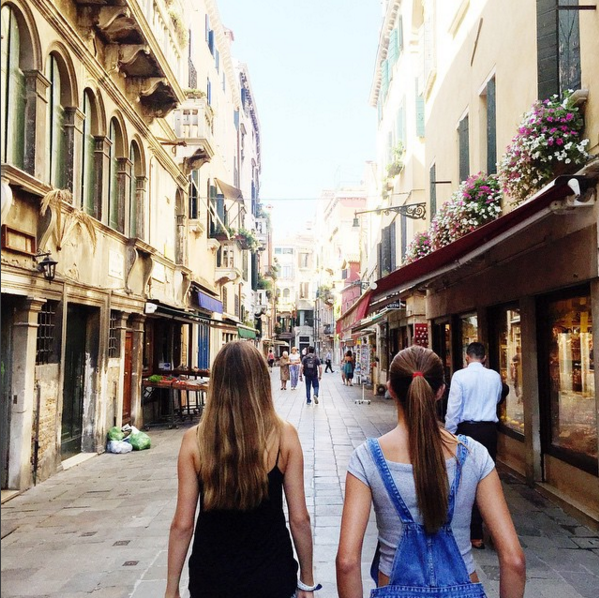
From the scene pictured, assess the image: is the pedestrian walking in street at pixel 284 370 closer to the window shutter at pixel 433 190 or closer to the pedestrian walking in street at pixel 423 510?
the window shutter at pixel 433 190

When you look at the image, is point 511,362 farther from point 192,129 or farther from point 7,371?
point 192,129

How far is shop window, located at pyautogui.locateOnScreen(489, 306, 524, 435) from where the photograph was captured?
31.0 feet

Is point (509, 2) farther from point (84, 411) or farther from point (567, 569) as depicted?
point (84, 411)

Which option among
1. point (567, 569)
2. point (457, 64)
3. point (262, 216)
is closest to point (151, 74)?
point (457, 64)

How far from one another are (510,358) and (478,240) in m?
3.82

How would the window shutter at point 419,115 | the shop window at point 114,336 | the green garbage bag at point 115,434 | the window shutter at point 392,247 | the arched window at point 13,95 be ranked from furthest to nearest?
the window shutter at point 392,247 → the window shutter at point 419,115 → the shop window at point 114,336 → the green garbage bag at point 115,434 → the arched window at point 13,95

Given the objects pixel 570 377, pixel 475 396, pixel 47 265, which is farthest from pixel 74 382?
pixel 570 377

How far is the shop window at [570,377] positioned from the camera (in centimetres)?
701

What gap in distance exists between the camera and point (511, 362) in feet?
32.5

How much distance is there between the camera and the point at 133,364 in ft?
44.5

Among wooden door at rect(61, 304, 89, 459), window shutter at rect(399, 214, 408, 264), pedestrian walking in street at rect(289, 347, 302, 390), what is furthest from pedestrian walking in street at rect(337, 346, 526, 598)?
pedestrian walking in street at rect(289, 347, 302, 390)

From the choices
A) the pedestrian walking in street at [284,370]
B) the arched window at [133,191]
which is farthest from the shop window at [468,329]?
the pedestrian walking in street at [284,370]

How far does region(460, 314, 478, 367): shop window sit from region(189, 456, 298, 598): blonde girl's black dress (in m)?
9.57

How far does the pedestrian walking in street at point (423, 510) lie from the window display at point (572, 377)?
17.0ft
